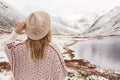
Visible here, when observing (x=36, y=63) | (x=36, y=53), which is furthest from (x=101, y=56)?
(x=36, y=53)

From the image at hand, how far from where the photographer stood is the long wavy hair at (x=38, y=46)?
231 inches

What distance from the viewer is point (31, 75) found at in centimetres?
607

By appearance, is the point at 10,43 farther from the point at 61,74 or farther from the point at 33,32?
the point at 61,74

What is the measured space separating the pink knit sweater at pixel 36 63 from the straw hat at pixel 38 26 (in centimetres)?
26

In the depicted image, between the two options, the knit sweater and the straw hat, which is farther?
the knit sweater

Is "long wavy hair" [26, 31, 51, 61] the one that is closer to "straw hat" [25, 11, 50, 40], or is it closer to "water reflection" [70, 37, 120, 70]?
"straw hat" [25, 11, 50, 40]

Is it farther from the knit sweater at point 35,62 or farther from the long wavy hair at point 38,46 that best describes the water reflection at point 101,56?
the long wavy hair at point 38,46

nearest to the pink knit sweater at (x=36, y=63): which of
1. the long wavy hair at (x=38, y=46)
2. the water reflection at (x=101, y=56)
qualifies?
the long wavy hair at (x=38, y=46)

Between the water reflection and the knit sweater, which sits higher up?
the knit sweater

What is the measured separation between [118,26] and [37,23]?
526 ft

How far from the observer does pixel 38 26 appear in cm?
586

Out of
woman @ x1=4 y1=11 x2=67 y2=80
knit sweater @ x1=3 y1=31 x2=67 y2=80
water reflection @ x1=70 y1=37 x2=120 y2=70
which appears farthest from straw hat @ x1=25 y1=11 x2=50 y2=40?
water reflection @ x1=70 y1=37 x2=120 y2=70

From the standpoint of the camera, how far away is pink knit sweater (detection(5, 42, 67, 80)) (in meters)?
6.02

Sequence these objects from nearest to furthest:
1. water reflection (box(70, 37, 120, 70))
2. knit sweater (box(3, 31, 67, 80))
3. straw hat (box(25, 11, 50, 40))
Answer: straw hat (box(25, 11, 50, 40)), knit sweater (box(3, 31, 67, 80)), water reflection (box(70, 37, 120, 70))
